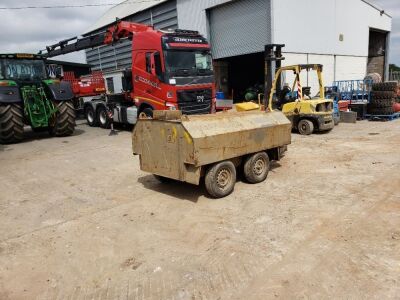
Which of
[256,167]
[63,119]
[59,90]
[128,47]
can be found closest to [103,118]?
[63,119]

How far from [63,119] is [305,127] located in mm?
7904

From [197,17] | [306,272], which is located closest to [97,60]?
[197,17]

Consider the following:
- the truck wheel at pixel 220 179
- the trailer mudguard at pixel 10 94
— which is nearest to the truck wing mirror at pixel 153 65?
the trailer mudguard at pixel 10 94

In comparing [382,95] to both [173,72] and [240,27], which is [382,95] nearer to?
[240,27]

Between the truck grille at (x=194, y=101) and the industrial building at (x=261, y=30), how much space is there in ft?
16.4

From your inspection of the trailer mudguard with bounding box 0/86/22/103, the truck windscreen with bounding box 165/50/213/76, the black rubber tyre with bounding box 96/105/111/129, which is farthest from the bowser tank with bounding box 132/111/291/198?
the black rubber tyre with bounding box 96/105/111/129

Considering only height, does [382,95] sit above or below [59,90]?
below

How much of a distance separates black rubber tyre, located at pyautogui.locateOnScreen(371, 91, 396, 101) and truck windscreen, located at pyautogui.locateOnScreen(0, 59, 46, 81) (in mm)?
12384

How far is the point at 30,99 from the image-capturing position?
10.9 m

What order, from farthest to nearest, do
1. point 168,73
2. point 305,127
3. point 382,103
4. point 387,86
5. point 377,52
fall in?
point 377,52 < point 382,103 < point 387,86 < point 305,127 < point 168,73

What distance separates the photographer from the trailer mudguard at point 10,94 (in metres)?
10.2

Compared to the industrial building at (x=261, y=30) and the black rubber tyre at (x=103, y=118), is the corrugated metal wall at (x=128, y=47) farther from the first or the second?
the black rubber tyre at (x=103, y=118)

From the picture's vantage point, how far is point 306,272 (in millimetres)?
3324

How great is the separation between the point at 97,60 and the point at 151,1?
7645 mm
